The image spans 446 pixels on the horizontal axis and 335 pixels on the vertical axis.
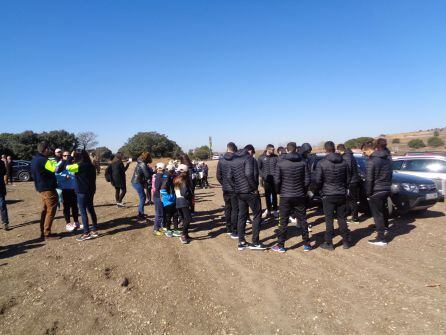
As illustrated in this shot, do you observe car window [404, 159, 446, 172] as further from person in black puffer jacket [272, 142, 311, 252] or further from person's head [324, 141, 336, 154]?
person in black puffer jacket [272, 142, 311, 252]

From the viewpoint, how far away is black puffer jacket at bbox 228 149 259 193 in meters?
5.52

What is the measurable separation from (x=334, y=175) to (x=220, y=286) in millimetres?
2853

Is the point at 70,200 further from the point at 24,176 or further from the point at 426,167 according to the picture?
the point at 24,176

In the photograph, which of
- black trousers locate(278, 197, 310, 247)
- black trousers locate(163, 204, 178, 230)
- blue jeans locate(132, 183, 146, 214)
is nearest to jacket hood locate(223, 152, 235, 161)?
black trousers locate(278, 197, 310, 247)

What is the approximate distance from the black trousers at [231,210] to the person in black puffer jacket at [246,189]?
1.59 ft

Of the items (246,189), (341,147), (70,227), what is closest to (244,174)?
(246,189)

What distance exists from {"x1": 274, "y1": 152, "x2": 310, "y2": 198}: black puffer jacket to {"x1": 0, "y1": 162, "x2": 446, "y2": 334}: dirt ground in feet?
3.72

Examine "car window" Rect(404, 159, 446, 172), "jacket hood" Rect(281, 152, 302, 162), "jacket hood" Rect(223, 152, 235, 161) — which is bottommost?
"car window" Rect(404, 159, 446, 172)

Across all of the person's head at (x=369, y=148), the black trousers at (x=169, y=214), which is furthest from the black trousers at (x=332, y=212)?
the black trousers at (x=169, y=214)

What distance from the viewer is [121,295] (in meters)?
4.16

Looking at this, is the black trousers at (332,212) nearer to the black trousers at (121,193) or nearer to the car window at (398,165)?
the car window at (398,165)

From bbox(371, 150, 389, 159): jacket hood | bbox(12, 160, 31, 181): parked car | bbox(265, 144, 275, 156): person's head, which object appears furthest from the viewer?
bbox(12, 160, 31, 181): parked car

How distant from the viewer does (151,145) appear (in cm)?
6000

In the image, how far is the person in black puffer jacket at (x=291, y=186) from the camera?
17.9 feet
